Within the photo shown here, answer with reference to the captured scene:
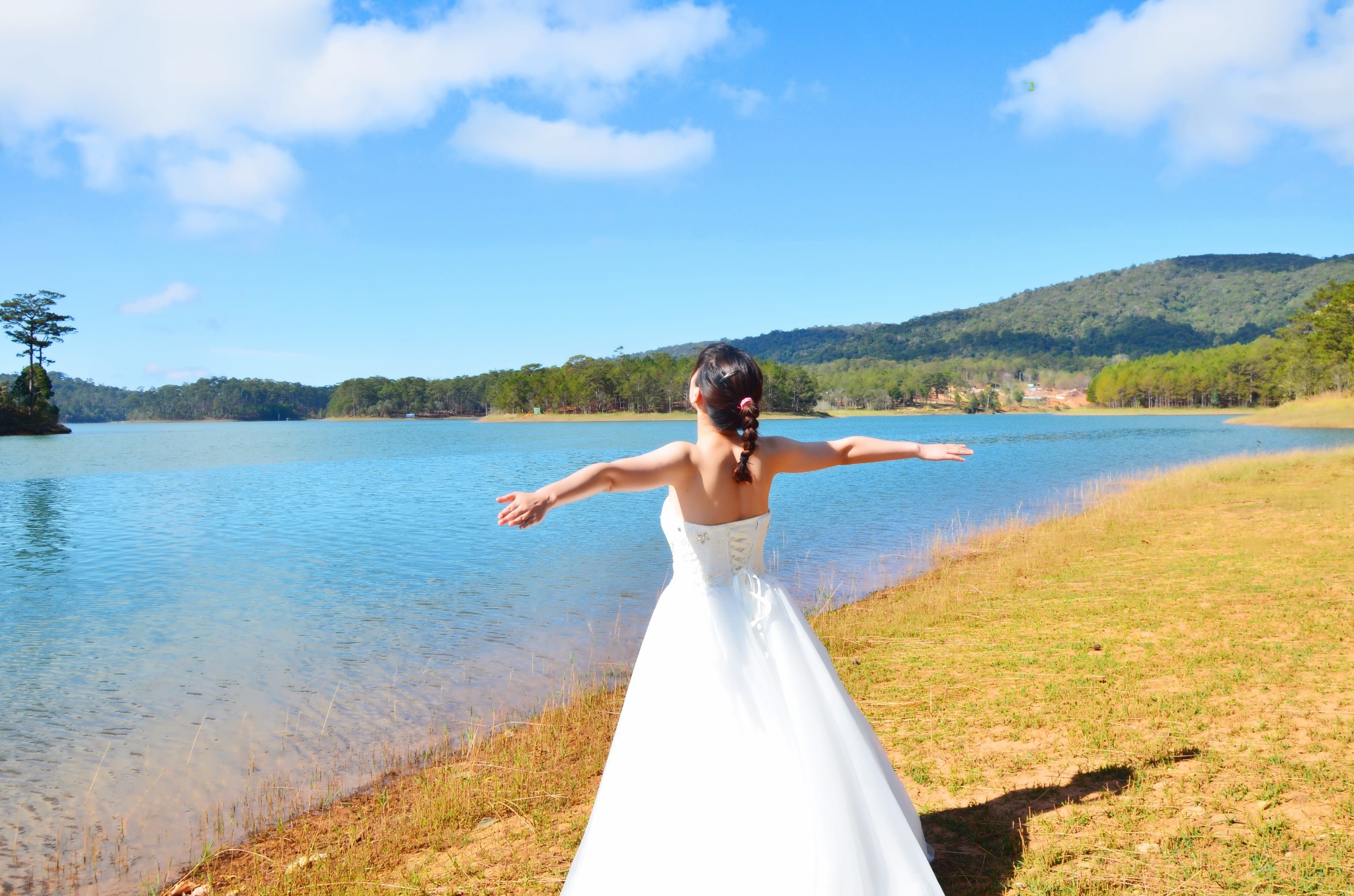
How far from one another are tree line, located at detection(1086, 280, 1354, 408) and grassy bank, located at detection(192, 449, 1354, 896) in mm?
73639

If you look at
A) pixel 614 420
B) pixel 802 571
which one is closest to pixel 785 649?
pixel 802 571

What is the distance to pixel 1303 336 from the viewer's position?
8994 cm

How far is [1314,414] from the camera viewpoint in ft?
227

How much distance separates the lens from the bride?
10.3 ft

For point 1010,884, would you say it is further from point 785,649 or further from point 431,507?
point 431,507

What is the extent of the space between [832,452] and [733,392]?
660 millimetres

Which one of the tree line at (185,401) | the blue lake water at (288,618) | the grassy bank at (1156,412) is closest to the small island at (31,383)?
the blue lake water at (288,618)

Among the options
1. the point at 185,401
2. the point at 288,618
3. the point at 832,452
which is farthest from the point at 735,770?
the point at 185,401

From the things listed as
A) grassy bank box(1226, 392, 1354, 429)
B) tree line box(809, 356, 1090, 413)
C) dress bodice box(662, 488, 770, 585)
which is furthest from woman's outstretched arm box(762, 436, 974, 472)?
tree line box(809, 356, 1090, 413)

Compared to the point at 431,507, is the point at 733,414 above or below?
above

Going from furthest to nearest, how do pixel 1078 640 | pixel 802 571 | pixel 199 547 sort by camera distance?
pixel 199 547 < pixel 802 571 < pixel 1078 640

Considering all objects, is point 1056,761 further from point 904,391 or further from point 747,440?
point 904,391

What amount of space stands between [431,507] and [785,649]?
80.4 ft

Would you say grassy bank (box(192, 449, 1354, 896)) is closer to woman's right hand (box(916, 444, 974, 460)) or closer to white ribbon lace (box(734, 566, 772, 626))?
white ribbon lace (box(734, 566, 772, 626))
